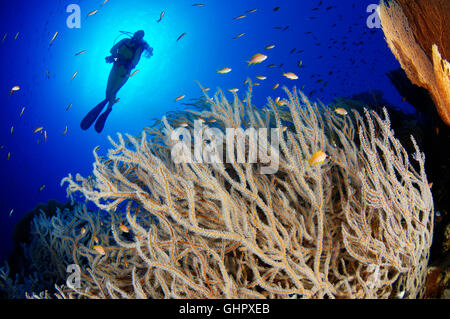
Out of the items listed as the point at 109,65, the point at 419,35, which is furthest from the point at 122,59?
the point at 109,65

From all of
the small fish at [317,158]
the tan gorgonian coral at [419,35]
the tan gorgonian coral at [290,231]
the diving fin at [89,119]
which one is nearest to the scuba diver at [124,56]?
the diving fin at [89,119]

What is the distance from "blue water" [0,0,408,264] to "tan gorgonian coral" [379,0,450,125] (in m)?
19.9

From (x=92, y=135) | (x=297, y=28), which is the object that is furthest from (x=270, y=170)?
(x=92, y=135)

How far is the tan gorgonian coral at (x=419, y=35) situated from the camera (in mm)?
3039

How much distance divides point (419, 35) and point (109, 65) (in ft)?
196

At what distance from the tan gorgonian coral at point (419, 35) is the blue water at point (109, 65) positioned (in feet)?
65.4

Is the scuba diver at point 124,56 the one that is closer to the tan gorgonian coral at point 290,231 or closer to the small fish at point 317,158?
the tan gorgonian coral at point 290,231

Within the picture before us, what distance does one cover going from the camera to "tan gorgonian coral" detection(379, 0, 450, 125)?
3.04m

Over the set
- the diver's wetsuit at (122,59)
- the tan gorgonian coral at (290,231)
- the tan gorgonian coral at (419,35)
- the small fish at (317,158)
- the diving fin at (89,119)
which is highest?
the diver's wetsuit at (122,59)

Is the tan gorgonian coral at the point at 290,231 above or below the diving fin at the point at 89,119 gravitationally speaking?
below

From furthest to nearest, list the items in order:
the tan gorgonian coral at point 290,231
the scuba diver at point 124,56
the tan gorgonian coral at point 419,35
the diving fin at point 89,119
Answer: the diving fin at point 89,119, the scuba diver at point 124,56, the tan gorgonian coral at point 419,35, the tan gorgonian coral at point 290,231

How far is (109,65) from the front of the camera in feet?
167

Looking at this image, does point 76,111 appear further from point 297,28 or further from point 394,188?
point 394,188

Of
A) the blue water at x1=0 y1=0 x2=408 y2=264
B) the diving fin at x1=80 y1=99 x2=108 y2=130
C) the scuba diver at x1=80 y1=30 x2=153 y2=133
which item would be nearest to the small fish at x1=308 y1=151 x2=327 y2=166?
the scuba diver at x1=80 y1=30 x2=153 y2=133
